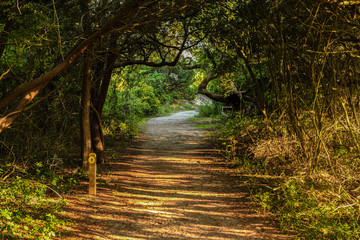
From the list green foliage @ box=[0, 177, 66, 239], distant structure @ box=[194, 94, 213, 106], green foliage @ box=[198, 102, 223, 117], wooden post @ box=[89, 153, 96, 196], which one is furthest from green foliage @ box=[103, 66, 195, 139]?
green foliage @ box=[0, 177, 66, 239]

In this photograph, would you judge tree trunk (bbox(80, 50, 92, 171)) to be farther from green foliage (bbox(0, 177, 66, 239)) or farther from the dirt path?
green foliage (bbox(0, 177, 66, 239))

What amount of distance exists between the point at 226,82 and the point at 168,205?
Answer: 7461 millimetres

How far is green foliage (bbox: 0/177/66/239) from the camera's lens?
185 inches

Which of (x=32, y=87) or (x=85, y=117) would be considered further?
(x=85, y=117)

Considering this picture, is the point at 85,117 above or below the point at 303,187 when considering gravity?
above

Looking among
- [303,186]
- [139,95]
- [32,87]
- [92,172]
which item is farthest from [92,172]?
[139,95]

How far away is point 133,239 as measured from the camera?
18.1 feet

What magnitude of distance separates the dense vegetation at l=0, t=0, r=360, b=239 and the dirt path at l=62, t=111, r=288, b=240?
0.56 meters

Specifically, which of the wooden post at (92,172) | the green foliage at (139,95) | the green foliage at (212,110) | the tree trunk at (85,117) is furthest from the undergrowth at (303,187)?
the green foliage at (212,110)

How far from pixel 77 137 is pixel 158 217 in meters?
5.99

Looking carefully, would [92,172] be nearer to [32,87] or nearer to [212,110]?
[32,87]

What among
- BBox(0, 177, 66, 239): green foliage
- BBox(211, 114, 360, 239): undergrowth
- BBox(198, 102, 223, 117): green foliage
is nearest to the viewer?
BBox(0, 177, 66, 239): green foliage

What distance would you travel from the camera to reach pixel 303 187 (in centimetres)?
679

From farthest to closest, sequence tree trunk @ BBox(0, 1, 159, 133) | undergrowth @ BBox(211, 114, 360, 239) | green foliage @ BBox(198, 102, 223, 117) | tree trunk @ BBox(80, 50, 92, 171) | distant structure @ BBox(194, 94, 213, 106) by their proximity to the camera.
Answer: distant structure @ BBox(194, 94, 213, 106)
green foliage @ BBox(198, 102, 223, 117)
tree trunk @ BBox(80, 50, 92, 171)
tree trunk @ BBox(0, 1, 159, 133)
undergrowth @ BBox(211, 114, 360, 239)
